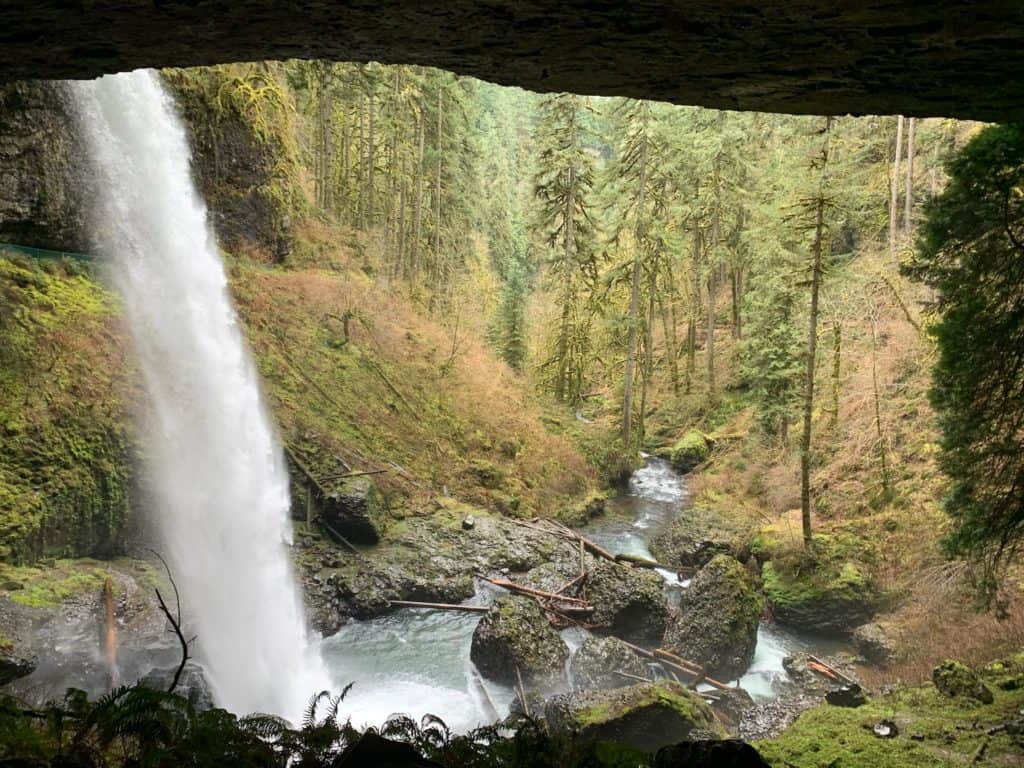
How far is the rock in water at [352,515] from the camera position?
541 inches

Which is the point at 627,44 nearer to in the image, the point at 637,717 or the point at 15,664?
the point at 637,717

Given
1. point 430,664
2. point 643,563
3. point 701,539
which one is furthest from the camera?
point 701,539

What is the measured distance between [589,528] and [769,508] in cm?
487

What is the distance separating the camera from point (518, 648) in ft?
34.2

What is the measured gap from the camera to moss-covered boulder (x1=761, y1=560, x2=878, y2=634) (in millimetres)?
12219

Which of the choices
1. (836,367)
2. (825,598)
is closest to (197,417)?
(825,598)

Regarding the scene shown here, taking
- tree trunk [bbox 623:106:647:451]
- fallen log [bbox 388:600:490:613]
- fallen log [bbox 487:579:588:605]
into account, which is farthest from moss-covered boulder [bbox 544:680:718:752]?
tree trunk [bbox 623:106:647:451]

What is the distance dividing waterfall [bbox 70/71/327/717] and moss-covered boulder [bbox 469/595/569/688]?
2641mm

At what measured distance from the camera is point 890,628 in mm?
11250

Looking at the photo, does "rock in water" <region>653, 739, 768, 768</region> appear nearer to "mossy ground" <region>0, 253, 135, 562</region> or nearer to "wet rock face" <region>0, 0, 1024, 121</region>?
"wet rock face" <region>0, 0, 1024, 121</region>

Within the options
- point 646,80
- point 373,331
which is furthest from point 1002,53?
point 373,331

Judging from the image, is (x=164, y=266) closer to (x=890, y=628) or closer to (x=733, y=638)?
(x=733, y=638)

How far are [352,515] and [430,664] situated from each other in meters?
4.00

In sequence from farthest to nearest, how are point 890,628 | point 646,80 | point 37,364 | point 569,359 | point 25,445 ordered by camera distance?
1. point 569,359
2. point 890,628
3. point 37,364
4. point 25,445
5. point 646,80
